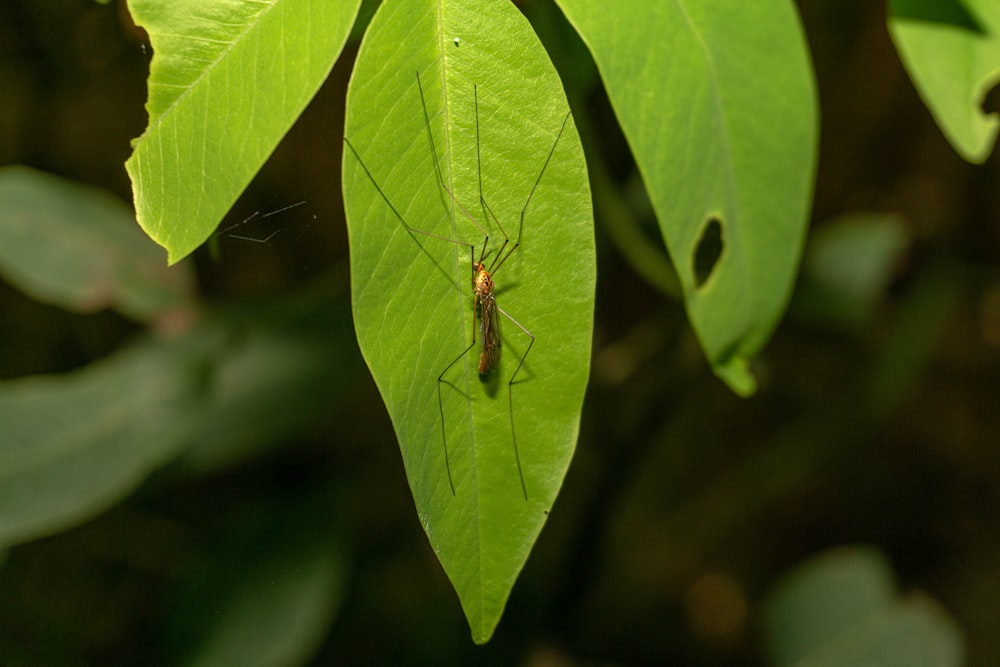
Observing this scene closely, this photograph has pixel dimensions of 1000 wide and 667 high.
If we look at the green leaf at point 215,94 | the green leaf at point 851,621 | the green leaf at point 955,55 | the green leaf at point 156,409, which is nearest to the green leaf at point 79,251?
the green leaf at point 156,409

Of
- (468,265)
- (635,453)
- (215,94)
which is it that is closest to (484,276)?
(468,265)

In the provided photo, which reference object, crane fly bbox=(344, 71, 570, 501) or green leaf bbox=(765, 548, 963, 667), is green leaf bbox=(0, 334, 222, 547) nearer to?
crane fly bbox=(344, 71, 570, 501)

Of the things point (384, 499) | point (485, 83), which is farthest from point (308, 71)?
point (384, 499)

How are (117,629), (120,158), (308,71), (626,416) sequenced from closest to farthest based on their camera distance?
(308,71)
(626,416)
(117,629)
(120,158)

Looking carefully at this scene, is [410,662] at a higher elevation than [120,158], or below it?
below

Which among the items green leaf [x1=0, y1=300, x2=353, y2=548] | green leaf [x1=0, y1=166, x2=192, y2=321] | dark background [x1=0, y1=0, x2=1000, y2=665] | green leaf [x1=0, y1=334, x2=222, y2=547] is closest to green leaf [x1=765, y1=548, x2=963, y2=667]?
dark background [x1=0, y1=0, x2=1000, y2=665]

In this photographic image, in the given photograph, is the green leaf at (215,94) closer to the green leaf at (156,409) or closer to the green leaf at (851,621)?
the green leaf at (156,409)

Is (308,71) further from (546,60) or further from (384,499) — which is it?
(384,499)
